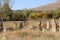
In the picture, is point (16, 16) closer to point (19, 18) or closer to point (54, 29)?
point (19, 18)

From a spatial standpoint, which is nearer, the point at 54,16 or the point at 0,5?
the point at 0,5

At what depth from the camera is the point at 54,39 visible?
1303cm

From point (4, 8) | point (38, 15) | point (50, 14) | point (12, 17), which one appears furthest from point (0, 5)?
point (50, 14)

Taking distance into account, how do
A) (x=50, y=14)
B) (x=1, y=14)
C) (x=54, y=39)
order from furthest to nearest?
(x=50, y=14)
(x=1, y=14)
(x=54, y=39)

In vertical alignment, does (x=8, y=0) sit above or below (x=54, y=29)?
above

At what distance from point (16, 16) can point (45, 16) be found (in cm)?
604

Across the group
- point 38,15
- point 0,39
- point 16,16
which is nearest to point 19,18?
point 16,16

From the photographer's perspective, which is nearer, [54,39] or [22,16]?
[54,39]

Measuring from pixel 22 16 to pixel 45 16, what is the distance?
4858mm

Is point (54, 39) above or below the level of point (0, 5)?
below

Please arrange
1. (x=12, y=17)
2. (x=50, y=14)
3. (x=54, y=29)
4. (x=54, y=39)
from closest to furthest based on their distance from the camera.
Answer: (x=54, y=39)
(x=54, y=29)
(x=12, y=17)
(x=50, y=14)

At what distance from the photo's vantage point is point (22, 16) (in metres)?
43.9

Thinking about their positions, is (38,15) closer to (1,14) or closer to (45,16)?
(45,16)

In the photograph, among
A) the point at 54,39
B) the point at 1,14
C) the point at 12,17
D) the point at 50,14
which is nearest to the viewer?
the point at 54,39
